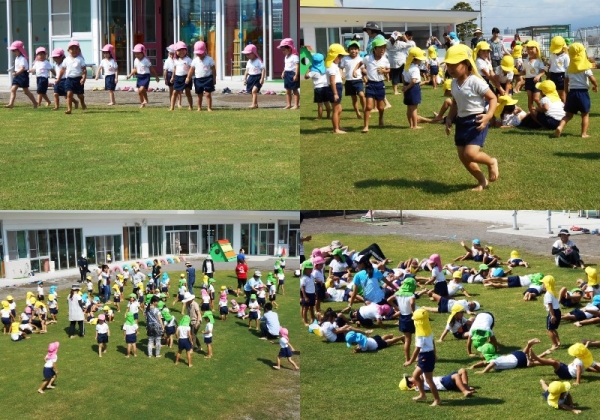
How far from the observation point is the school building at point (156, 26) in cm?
2220

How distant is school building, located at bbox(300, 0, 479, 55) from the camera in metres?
26.9

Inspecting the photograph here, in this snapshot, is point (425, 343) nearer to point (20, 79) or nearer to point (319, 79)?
point (319, 79)

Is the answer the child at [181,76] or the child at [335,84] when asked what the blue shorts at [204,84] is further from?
the child at [335,84]

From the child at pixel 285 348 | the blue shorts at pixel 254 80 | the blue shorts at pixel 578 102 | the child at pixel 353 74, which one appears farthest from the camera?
the blue shorts at pixel 254 80

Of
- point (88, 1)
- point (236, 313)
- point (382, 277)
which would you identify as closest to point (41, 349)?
point (236, 313)

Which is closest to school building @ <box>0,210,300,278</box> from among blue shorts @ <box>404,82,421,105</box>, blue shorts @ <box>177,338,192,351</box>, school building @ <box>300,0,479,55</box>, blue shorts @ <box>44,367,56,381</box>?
blue shorts @ <box>177,338,192,351</box>

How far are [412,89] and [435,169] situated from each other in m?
2.62

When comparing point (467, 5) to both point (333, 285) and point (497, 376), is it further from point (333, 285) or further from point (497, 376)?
point (497, 376)

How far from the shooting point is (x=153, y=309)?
11430 millimetres

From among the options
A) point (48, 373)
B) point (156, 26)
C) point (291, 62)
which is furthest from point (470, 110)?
point (156, 26)

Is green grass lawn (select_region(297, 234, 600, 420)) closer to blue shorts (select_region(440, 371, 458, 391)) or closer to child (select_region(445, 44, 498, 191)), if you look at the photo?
blue shorts (select_region(440, 371, 458, 391))

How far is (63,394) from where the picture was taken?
985 cm

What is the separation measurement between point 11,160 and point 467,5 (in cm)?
2491

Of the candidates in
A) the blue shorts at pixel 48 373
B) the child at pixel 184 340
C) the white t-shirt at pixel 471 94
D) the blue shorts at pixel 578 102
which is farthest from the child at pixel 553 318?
the blue shorts at pixel 48 373
